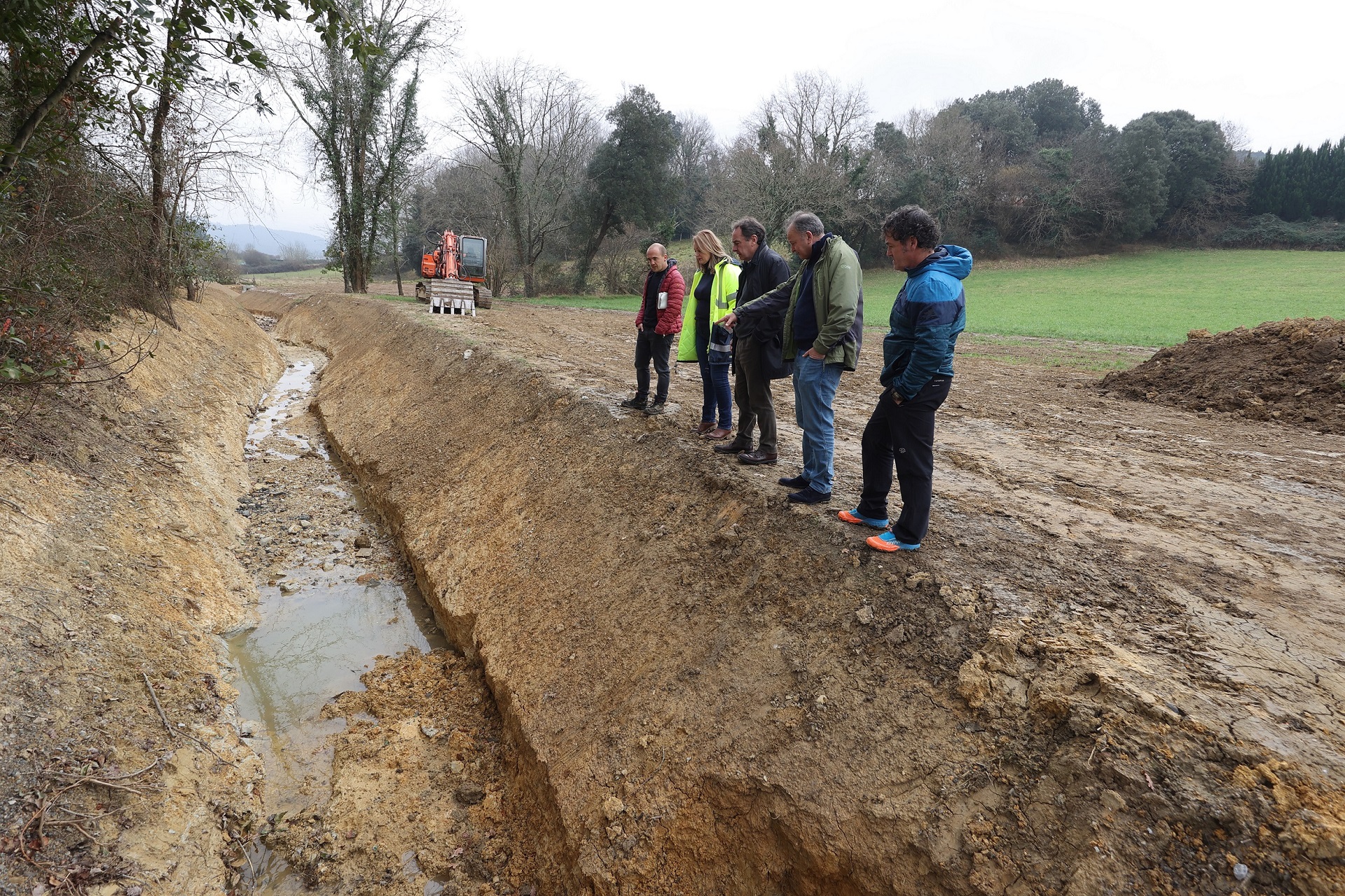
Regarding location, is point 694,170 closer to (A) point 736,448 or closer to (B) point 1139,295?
(B) point 1139,295

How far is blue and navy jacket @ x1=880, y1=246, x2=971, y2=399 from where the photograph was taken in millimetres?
3172

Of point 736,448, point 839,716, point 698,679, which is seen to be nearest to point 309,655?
point 698,679

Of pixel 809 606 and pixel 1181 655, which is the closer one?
pixel 1181 655

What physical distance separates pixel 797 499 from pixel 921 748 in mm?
1870

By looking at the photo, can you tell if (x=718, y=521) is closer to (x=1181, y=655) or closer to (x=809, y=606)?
(x=809, y=606)

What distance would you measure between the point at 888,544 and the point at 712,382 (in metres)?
2.43

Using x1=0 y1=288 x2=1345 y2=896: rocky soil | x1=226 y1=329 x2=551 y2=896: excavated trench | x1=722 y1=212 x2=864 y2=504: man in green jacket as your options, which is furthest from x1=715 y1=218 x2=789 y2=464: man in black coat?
x1=226 y1=329 x2=551 y2=896: excavated trench

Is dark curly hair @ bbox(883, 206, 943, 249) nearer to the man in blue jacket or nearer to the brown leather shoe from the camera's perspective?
the man in blue jacket

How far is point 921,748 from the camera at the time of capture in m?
2.92

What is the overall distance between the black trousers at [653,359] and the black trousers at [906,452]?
9.27 ft

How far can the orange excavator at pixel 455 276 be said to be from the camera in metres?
18.6

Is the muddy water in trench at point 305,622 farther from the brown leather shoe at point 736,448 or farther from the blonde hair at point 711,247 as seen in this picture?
the blonde hair at point 711,247

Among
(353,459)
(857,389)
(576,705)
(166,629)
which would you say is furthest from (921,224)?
(353,459)

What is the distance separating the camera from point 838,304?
392 centimetres
